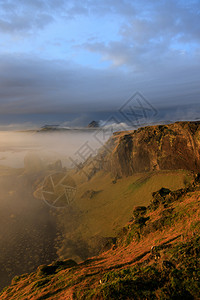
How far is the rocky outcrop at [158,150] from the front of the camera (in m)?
57.9

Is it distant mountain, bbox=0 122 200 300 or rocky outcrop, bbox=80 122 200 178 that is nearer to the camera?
distant mountain, bbox=0 122 200 300

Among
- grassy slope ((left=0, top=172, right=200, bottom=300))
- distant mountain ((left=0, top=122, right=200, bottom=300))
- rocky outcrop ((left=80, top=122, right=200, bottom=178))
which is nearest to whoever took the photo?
grassy slope ((left=0, top=172, right=200, bottom=300))

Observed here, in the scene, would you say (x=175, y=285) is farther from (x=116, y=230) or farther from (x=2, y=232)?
(x=2, y=232)

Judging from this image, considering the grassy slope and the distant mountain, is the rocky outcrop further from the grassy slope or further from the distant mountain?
the grassy slope

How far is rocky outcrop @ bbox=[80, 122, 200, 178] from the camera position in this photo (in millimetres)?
57875

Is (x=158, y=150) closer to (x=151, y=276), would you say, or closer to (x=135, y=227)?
(x=135, y=227)

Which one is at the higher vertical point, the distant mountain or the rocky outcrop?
the rocky outcrop

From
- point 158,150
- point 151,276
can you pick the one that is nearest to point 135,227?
point 151,276

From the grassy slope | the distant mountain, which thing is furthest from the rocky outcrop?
the grassy slope

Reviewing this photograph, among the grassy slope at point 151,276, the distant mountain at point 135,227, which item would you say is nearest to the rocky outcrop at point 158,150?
the distant mountain at point 135,227

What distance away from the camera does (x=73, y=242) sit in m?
59.7

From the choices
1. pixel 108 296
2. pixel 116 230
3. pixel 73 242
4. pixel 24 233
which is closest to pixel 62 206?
pixel 24 233

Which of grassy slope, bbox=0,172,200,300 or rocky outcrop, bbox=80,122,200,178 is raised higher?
rocky outcrop, bbox=80,122,200,178

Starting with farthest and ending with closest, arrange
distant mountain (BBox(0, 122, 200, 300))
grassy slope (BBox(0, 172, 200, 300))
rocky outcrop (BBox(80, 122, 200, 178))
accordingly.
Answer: rocky outcrop (BBox(80, 122, 200, 178)), distant mountain (BBox(0, 122, 200, 300)), grassy slope (BBox(0, 172, 200, 300))
